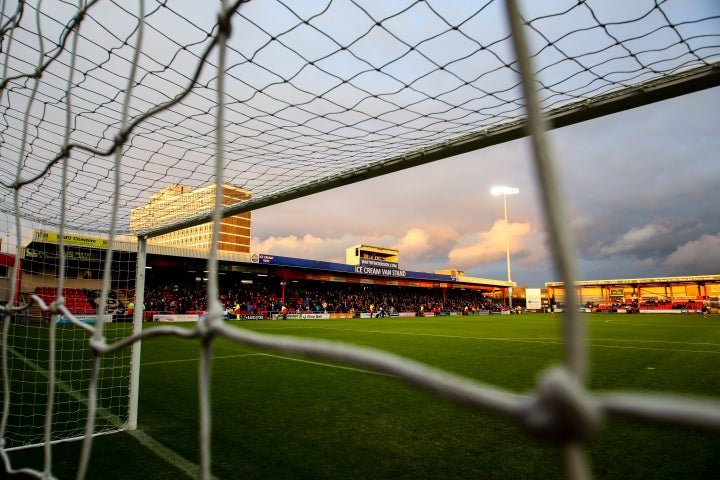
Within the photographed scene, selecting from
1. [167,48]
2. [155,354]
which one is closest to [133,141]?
[167,48]

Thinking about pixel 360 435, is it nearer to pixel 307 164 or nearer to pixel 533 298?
pixel 307 164

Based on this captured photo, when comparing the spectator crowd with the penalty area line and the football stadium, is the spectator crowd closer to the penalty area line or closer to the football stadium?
the football stadium

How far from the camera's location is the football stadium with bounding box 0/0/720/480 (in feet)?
2.22

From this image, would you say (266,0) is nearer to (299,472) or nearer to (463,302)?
(299,472)

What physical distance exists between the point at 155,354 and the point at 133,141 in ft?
19.1

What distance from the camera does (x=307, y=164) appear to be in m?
3.85

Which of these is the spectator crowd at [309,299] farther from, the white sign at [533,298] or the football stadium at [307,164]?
the football stadium at [307,164]

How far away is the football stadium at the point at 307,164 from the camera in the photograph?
0.68 m

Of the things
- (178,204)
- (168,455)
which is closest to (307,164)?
(178,204)

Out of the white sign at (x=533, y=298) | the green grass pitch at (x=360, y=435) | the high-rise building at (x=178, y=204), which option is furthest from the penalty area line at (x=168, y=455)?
the white sign at (x=533, y=298)

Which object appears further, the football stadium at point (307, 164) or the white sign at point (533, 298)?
the white sign at point (533, 298)

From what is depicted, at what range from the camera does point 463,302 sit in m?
44.4

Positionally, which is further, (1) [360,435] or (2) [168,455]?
(1) [360,435]

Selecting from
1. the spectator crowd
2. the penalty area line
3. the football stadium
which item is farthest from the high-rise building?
the spectator crowd
